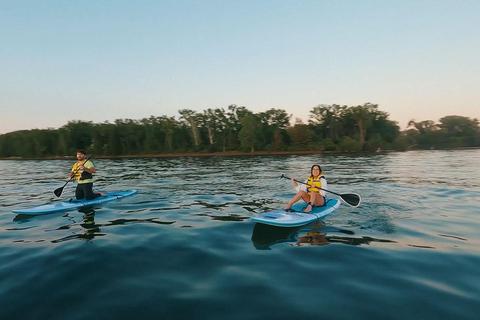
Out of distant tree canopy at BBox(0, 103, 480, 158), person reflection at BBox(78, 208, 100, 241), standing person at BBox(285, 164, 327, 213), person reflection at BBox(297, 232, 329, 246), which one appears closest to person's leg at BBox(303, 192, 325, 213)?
standing person at BBox(285, 164, 327, 213)

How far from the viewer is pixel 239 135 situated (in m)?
71.2

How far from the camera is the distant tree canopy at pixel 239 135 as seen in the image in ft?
231

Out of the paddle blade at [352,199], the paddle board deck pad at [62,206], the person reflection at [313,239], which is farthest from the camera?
the paddle blade at [352,199]

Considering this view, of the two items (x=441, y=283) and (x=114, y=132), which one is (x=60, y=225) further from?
(x=114, y=132)

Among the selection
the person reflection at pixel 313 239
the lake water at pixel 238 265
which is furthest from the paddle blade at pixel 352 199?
the person reflection at pixel 313 239

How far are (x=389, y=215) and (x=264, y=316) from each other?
6384 mm

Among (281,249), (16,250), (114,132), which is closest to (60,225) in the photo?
(16,250)

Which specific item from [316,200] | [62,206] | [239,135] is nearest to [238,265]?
[316,200]

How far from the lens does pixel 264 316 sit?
345cm

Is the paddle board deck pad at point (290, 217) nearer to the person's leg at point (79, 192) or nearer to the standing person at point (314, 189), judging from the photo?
the standing person at point (314, 189)

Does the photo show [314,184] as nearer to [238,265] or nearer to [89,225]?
[238,265]

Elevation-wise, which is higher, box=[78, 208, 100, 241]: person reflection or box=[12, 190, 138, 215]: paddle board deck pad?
box=[12, 190, 138, 215]: paddle board deck pad

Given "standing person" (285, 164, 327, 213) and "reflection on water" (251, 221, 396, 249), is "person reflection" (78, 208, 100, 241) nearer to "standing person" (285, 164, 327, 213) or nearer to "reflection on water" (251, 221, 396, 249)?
"reflection on water" (251, 221, 396, 249)

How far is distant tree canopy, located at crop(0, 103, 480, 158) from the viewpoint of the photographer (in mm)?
70375
